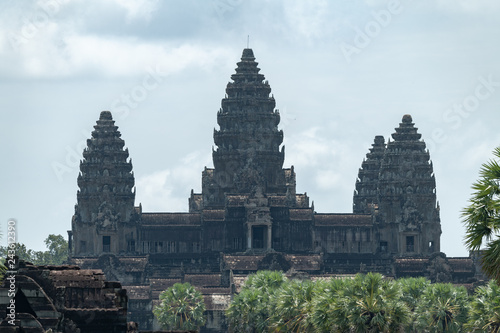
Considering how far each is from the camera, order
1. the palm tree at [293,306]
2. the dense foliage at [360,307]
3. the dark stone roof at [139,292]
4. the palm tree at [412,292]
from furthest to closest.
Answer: the dark stone roof at [139,292] < the palm tree at [412,292] < the palm tree at [293,306] < the dense foliage at [360,307]

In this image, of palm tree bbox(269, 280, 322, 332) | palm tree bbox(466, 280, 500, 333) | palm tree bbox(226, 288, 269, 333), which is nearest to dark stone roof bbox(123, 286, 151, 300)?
palm tree bbox(226, 288, 269, 333)

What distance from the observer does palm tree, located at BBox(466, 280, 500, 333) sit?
86.4 metres

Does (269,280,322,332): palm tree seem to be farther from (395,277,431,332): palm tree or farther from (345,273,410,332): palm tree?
(395,277,431,332): palm tree

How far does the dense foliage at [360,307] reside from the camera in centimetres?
9400

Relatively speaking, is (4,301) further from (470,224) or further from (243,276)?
(243,276)

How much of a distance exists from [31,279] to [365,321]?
87.8ft

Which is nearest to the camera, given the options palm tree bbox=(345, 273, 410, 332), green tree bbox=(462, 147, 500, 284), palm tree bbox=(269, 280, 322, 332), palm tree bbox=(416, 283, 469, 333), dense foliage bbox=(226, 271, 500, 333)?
green tree bbox=(462, 147, 500, 284)

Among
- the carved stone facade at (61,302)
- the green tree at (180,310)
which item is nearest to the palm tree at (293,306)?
the carved stone facade at (61,302)

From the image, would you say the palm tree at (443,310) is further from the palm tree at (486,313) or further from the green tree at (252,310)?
the palm tree at (486,313)

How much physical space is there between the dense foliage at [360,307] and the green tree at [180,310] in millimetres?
13797

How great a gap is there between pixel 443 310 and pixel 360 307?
29.7 m

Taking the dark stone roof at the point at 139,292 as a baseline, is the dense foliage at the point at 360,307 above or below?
below

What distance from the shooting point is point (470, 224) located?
210ft

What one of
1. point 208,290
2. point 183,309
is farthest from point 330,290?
point 208,290
